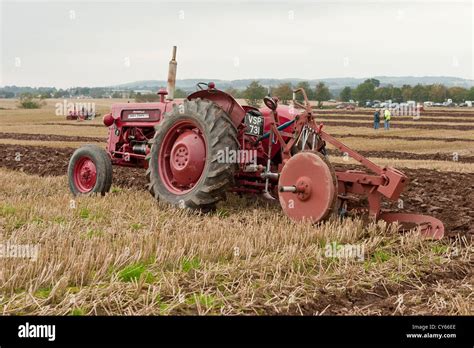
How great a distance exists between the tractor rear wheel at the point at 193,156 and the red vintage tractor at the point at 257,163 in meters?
0.01

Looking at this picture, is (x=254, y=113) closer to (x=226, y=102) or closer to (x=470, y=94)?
(x=226, y=102)

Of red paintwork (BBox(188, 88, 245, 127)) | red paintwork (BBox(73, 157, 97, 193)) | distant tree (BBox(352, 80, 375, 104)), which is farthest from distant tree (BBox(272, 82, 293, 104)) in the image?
distant tree (BBox(352, 80, 375, 104))

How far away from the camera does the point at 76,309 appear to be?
3641 mm

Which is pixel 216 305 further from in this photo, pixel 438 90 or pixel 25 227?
pixel 438 90

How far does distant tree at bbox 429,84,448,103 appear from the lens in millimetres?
88562

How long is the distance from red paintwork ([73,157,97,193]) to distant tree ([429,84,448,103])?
86.0 m

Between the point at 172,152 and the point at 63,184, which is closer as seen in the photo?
the point at 172,152

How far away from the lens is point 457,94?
3474 inches

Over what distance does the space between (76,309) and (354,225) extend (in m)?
3.32

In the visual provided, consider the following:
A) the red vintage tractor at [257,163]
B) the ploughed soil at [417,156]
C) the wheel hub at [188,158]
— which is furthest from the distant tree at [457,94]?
the wheel hub at [188,158]

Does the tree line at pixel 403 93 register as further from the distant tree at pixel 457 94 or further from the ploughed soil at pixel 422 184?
the ploughed soil at pixel 422 184

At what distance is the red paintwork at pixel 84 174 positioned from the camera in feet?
29.0

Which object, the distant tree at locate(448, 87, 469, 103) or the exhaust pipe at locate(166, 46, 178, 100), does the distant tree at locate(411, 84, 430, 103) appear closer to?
the distant tree at locate(448, 87, 469, 103)
